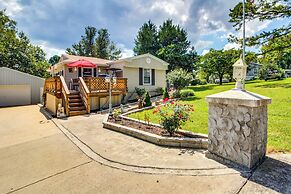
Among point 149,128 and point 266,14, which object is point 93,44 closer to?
point 266,14

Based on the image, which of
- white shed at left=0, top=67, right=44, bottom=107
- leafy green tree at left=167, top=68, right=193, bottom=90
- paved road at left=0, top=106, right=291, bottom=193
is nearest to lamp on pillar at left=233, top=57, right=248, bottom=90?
paved road at left=0, top=106, right=291, bottom=193

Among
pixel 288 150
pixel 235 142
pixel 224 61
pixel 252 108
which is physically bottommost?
pixel 288 150

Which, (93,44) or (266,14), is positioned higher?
(93,44)

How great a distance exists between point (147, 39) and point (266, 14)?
20.7 meters

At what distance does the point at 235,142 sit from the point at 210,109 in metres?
0.87

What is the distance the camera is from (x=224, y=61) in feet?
89.2

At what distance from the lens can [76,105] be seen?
35.6ft

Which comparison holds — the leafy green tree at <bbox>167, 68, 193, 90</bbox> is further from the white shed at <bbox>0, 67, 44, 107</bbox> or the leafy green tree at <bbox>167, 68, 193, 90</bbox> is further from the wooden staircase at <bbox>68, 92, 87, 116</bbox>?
the white shed at <bbox>0, 67, 44, 107</bbox>

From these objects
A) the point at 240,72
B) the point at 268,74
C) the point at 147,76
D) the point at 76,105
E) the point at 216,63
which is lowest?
the point at 76,105

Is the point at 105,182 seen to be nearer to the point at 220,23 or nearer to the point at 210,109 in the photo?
the point at 210,109

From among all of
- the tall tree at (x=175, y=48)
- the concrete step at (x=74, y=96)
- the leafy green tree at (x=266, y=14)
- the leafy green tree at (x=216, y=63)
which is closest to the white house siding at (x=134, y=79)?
the concrete step at (x=74, y=96)

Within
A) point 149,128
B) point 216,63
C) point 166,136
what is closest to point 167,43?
point 216,63

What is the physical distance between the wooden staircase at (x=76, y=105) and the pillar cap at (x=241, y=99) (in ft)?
28.0

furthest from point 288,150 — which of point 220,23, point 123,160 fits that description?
point 220,23
